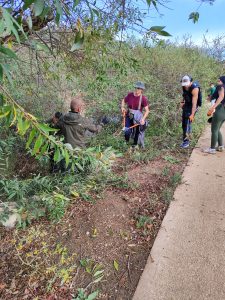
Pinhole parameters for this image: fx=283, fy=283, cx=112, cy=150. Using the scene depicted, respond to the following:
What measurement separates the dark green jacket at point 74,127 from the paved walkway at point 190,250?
5.76ft

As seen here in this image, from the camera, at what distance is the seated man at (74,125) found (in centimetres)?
444

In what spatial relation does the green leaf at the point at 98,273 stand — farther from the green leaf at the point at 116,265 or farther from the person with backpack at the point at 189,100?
the person with backpack at the point at 189,100

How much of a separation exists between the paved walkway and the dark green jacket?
5.76ft

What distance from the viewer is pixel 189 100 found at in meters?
5.95

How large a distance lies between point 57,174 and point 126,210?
139 cm

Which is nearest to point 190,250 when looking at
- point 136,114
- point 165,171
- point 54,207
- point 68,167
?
point 54,207

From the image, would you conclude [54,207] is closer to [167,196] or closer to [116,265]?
[116,265]

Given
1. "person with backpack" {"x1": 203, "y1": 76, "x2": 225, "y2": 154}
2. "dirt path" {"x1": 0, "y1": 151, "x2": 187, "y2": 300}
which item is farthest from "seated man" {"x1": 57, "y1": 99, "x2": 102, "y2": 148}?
"person with backpack" {"x1": 203, "y1": 76, "x2": 225, "y2": 154}

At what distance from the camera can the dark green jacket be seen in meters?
4.45

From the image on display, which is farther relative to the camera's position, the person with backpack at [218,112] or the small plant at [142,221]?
the person with backpack at [218,112]

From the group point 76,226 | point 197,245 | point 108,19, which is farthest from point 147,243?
point 108,19

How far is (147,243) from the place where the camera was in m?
3.37

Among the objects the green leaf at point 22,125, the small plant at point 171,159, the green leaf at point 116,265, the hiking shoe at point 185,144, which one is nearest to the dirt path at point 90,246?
the green leaf at point 116,265

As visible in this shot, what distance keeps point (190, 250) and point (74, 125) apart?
97.6 inches
